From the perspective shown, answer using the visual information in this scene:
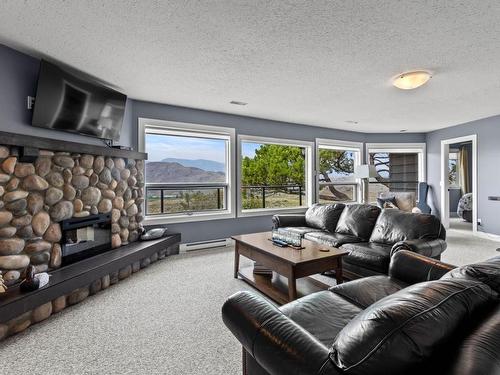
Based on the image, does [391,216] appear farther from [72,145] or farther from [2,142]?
[2,142]

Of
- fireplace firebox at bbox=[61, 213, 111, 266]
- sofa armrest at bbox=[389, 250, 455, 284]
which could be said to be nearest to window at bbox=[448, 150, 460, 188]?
sofa armrest at bbox=[389, 250, 455, 284]

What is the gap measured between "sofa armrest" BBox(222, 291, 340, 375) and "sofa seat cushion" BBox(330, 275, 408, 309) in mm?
728

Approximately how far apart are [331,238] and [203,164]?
98.2 inches

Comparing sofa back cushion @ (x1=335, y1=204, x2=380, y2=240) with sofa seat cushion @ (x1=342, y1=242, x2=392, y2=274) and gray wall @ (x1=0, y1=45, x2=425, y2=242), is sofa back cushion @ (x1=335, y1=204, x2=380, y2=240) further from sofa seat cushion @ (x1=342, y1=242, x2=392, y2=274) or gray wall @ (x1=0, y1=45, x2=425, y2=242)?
gray wall @ (x1=0, y1=45, x2=425, y2=242)

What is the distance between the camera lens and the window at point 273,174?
199 inches

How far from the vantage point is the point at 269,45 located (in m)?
2.37

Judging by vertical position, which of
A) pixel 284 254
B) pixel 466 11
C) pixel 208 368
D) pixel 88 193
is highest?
pixel 466 11

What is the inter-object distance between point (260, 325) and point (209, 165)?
148 inches

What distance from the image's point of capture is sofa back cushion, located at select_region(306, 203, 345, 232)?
3.90 m

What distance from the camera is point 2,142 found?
83.0 inches

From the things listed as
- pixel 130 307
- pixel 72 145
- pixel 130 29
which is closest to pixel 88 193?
pixel 72 145

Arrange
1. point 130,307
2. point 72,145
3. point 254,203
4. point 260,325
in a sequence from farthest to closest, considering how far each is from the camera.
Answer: point 254,203, point 72,145, point 130,307, point 260,325

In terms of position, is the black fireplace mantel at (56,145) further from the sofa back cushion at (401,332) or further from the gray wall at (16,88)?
the sofa back cushion at (401,332)

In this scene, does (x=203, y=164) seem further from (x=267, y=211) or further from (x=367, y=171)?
(x=367, y=171)
